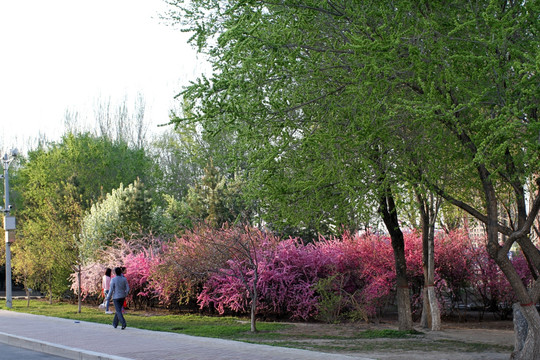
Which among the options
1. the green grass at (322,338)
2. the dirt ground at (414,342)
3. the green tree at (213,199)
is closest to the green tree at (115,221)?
the green tree at (213,199)

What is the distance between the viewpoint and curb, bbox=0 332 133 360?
1115 cm

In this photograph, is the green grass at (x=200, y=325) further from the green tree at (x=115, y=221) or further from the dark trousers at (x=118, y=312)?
the green tree at (x=115, y=221)

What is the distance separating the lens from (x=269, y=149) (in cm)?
1159

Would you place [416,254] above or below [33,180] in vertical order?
below

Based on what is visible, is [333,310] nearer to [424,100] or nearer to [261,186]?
[261,186]

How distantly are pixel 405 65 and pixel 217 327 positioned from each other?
9.66m

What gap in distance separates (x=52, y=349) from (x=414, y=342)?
25.1 feet

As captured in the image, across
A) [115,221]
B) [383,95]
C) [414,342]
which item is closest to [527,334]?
[414,342]

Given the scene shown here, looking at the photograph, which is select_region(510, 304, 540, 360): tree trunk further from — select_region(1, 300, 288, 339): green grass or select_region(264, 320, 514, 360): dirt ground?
select_region(1, 300, 288, 339): green grass

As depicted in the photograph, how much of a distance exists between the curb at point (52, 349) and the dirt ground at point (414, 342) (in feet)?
12.6

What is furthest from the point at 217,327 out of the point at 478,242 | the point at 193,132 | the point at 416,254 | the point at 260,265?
the point at 193,132

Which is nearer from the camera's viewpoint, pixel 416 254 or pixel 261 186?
pixel 261 186

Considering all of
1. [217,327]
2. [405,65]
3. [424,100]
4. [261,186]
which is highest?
[405,65]

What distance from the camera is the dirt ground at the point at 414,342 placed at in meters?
12.2
